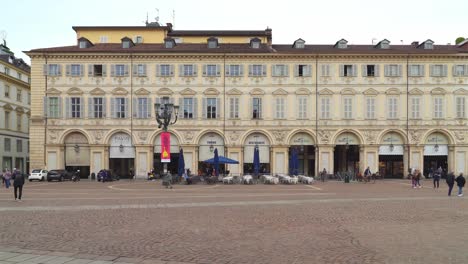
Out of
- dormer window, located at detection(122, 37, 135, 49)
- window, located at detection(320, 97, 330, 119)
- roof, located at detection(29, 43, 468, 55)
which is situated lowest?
window, located at detection(320, 97, 330, 119)

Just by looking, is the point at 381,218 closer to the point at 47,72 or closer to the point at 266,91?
the point at 266,91

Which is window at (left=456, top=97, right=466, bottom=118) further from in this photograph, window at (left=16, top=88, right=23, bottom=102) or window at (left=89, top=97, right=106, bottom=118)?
window at (left=16, top=88, right=23, bottom=102)

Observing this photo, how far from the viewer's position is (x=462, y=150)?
5156cm

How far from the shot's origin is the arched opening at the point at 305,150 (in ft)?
171

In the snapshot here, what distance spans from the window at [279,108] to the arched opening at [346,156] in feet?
23.5

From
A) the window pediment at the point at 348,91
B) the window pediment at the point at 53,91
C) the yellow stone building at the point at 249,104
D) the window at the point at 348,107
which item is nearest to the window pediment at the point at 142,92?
the yellow stone building at the point at 249,104

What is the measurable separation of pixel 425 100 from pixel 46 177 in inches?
1626

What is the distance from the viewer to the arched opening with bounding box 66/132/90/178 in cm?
5200

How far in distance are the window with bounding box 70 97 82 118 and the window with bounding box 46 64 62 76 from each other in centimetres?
330

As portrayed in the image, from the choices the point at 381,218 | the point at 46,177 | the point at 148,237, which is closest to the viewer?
the point at 148,237

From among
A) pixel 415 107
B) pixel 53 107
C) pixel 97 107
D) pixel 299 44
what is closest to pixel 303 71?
pixel 299 44

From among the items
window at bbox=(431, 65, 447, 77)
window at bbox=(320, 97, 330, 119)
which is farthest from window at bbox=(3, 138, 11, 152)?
window at bbox=(431, 65, 447, 77)

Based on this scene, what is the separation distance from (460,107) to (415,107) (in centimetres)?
496

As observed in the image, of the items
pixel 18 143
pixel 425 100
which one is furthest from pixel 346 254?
pixel 18 143
